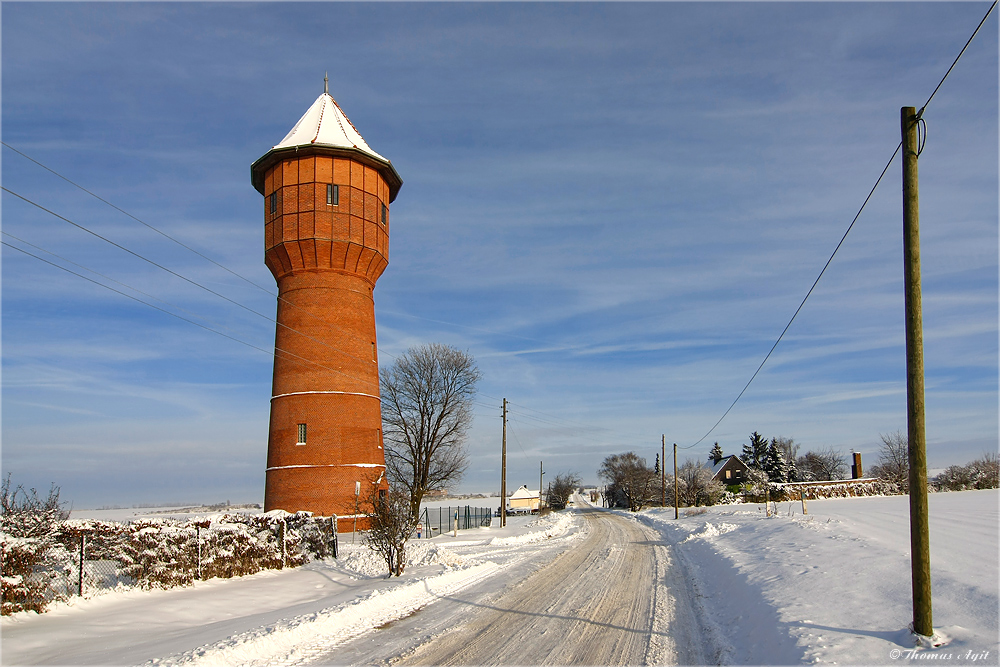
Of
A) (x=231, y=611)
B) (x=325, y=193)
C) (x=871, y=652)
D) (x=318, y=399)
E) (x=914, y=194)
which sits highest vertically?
(x=325, y=193)

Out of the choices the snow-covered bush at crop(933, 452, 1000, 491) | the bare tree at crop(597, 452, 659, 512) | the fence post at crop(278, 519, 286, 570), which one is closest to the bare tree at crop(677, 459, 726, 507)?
the bare tree at crop(597, 452, 659, 512)

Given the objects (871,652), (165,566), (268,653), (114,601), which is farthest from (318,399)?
(871,652)

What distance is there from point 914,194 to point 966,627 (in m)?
5.24

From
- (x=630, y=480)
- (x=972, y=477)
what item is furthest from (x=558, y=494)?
(x=972, y=477)

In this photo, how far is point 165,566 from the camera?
46.1ft

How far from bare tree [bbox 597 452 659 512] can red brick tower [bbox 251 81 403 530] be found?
182ft

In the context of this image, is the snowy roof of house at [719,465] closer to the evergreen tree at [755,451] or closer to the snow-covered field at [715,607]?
the evergreen tree at [755,451]

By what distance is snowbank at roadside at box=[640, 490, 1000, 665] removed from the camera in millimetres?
7102

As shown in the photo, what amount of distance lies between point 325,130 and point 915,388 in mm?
26675

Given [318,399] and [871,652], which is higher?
[318,399]

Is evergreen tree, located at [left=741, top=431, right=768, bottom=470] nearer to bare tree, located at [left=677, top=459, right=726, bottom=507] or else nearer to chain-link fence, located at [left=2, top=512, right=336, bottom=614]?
bare tree, located at [left=677, top=459, right=726, bottom=507]

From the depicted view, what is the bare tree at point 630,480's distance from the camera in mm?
80875

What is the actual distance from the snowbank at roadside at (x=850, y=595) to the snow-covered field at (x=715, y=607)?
0.09ft

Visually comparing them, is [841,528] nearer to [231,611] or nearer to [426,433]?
[231,611]
